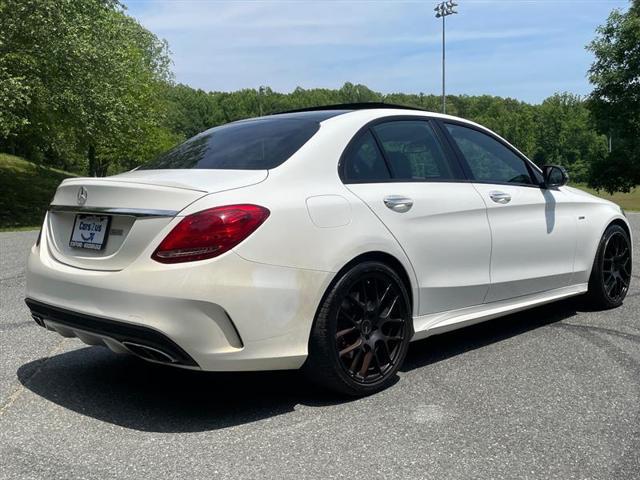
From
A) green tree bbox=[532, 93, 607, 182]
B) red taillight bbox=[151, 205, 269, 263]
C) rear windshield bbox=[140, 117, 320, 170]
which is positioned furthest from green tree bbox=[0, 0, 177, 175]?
green tree bbox=[532, 93, 607, 182]

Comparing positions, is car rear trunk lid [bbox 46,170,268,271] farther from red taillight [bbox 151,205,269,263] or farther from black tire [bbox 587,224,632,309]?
black tire [bbox 587,224,632,309]

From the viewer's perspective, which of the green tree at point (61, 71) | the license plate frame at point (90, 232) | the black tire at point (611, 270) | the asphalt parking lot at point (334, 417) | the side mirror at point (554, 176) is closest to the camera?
the asphalt parking lot at point (334, 417)

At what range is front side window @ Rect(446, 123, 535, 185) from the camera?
4.36 metres

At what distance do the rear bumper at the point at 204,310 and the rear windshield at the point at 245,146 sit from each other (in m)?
0.69

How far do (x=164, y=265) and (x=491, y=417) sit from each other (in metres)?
1.75

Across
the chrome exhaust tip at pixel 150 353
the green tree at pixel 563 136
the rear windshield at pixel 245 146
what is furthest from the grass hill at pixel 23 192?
the green tree at pixel 563 136

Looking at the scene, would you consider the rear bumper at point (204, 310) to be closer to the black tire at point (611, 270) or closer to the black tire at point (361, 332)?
the black tire at point (361, 332)

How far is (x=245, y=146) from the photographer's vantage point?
367 centimetres

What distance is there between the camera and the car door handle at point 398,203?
357 centimetres

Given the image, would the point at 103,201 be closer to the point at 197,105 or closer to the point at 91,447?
the point at 91,447

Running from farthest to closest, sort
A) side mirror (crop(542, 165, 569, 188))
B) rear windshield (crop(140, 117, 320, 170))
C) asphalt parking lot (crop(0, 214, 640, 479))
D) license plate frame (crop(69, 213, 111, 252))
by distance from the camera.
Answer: side mirror (crop(542, 165, 569, 188)) → rear windshield (crop(140, 117, 320, 170)) → license plate frame (crop(69, 213, 111, 252)) → asphalt parking lot (crop(0, 214, 640, 479))

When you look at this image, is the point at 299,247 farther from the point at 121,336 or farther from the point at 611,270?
the point at 611,270

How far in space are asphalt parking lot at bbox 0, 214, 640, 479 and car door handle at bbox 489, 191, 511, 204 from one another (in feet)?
3.36

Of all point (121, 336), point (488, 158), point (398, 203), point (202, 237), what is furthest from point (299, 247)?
point (488, 158)
